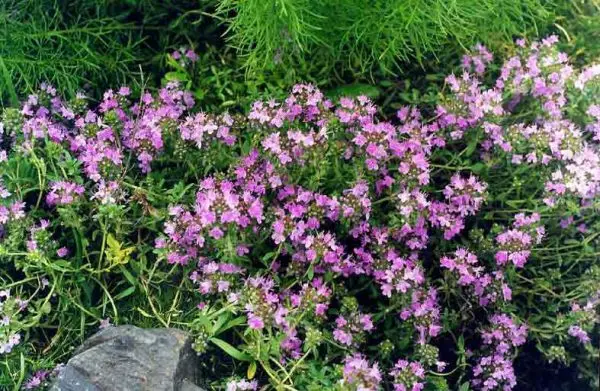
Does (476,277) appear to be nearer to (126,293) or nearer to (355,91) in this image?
(355,91)

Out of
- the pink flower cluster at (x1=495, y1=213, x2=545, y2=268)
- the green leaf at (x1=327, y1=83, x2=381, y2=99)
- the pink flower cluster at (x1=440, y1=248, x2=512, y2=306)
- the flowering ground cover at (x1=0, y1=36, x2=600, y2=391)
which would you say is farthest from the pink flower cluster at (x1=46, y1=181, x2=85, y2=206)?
the pink flower cluster at (x1=495, y1=213, x2=545, y2=268)

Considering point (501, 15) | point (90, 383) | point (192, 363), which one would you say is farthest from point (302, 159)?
point (501, 15)

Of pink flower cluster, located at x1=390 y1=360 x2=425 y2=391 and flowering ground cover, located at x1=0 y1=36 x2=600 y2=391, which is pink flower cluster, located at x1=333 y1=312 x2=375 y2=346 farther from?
pink flower cluster, located at x1=390 y1=360 x2=425 y2=391

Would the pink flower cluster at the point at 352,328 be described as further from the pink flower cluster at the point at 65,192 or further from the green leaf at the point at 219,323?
the pink flower cluster at the point at 65,192

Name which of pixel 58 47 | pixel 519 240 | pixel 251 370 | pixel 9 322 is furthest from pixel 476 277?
pixel 58 47

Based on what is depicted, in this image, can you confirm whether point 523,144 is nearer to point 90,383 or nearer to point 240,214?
point 240,214

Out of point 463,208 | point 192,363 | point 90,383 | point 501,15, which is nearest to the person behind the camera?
point 90,383
